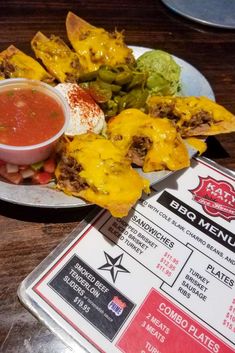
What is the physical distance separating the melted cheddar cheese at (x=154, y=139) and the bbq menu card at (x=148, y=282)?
16 cm

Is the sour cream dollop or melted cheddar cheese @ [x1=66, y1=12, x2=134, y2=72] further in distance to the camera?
melted cheddar cheese @ [x1=66, y1=12, x2=134, y2=72]

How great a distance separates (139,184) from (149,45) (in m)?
1.80

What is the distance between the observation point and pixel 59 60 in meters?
2.30

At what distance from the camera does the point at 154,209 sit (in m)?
1.76

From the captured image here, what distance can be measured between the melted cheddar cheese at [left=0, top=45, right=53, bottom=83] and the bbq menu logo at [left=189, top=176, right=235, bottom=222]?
115cm

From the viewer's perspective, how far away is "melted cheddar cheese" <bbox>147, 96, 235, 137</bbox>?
2066 millimetres

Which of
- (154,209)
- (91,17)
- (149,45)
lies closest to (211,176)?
(154,209)

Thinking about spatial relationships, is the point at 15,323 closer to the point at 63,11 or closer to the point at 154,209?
the point at 154,209

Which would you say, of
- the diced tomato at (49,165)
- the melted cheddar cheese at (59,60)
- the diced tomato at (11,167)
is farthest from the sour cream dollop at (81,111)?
the diced tomato at (11,167)

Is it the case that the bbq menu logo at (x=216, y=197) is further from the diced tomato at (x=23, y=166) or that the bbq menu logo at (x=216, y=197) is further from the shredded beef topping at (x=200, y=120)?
the diced tomato at (x=23, y=166)

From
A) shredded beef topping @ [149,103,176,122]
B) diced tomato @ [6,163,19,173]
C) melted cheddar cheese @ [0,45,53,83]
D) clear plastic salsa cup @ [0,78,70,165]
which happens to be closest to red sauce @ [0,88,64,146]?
clear plastic salsa cup @ [0,78,70,165]

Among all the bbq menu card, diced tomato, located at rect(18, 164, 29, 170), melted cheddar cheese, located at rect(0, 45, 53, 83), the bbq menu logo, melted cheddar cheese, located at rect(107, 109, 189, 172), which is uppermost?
melted cheddar cheese, located at rect(0, 45, 53, 83)

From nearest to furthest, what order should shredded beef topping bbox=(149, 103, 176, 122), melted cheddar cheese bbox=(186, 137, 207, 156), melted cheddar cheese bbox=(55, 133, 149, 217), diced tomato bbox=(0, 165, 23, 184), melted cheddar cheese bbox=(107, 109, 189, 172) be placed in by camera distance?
melted cheddar cheese bbox=(55, 133, 149, 217) → diced tomato bbox=(0, 165, 23, 184) → melted cheddar cheese bbox=(107, 109, 189, 172) → melted cheddar cheese bbox=(186, 137, 207, 156) → shredded beef topping bbox=(149, 103, 176, 122)

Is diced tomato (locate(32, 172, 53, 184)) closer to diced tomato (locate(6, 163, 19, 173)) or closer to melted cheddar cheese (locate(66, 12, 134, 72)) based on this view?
diced tomato (locate(6, 163, 19, 173))
